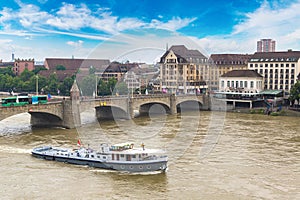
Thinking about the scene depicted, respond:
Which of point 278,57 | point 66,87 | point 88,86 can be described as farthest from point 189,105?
point 66,87

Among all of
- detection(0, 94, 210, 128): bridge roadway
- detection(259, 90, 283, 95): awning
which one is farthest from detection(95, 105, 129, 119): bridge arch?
detection(259, 90, 283, 95): awning

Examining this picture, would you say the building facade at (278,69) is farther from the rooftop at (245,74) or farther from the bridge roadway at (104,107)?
the bridge roadway at (104,107)

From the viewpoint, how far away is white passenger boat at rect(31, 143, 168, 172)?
35.2m

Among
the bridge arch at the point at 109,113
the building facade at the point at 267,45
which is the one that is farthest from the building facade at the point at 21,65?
the bridge arch at the point at 109,113

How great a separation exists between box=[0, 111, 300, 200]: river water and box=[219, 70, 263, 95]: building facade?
3200 cm

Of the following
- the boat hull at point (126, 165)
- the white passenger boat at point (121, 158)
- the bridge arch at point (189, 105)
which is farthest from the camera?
the bridge arch at point (189, 105)

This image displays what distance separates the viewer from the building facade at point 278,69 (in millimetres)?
92812

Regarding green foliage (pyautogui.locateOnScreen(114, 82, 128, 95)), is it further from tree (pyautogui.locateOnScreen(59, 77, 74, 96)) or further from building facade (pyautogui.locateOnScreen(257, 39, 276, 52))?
building facade (pyautogui.locateOnScreen(257, 39, 276, 52))

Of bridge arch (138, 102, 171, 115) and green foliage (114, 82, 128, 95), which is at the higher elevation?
green foliage (114, 82, 128, 95)

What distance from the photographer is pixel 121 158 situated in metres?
36.0

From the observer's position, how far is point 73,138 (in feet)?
163

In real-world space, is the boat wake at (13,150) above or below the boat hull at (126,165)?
above

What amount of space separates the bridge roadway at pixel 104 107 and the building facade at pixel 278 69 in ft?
57.2

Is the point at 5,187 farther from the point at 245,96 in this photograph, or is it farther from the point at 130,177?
the point at 245,96
